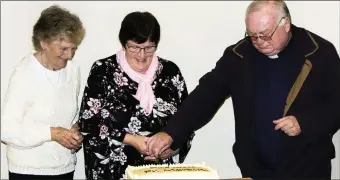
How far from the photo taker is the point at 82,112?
292 centimetres

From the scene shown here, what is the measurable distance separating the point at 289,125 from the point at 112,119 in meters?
0.91

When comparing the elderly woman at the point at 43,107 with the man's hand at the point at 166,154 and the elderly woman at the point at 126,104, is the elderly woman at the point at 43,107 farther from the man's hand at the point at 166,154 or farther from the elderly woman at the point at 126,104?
the man's hand at the point at 166,154

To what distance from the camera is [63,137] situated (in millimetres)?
2877

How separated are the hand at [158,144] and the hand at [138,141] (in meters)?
0.11

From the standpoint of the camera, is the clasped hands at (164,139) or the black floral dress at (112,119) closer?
the clasped hands at (164,139)

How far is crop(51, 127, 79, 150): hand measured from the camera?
2869mm

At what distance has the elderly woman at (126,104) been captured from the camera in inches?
113

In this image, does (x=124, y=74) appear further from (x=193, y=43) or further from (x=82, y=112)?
(x=193, y=43)

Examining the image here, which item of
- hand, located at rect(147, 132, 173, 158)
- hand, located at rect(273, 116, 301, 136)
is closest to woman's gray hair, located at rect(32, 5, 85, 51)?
hand, located at rect(147, 132, 173, 158)

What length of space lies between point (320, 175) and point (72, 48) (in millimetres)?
1357

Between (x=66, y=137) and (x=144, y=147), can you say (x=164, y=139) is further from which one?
(x=66, y=137)

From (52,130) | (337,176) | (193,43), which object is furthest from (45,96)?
(337,176)

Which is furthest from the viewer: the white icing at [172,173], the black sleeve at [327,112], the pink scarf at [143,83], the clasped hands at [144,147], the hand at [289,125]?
the pink scarf at [143,83]

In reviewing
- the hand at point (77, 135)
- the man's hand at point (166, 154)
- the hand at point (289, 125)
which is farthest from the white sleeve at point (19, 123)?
the hand at point (289, 125)
